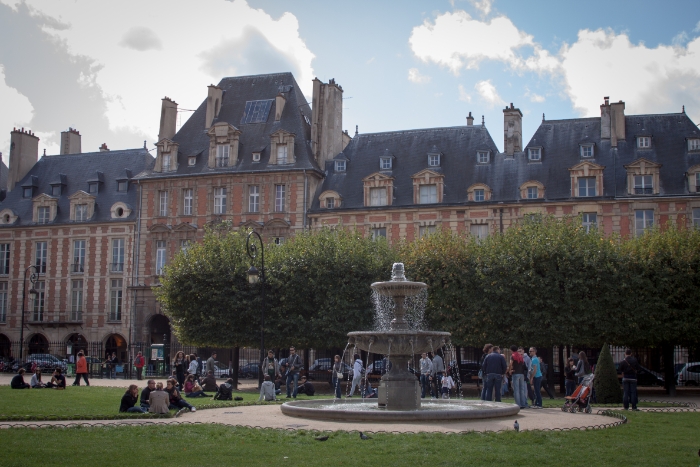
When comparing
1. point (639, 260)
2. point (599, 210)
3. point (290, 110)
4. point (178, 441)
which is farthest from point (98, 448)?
point (290, 110)

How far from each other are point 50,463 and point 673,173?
36.4 meters

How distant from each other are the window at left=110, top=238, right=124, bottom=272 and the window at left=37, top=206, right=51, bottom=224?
5510 millimetres

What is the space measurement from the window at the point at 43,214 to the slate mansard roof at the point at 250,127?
26.4 feet

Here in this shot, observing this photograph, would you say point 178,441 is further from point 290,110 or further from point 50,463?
point 290,110

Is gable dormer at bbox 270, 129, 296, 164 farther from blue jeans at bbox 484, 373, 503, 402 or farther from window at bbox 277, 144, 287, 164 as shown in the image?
blue jeans at bbox 484, 373, 503, 402

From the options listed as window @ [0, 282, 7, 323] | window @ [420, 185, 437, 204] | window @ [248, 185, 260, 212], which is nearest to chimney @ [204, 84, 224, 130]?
window @ [248, 185, 260, 212]

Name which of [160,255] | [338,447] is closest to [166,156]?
[160,255]

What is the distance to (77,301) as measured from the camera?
166ft

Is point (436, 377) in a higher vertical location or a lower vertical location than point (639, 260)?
lower

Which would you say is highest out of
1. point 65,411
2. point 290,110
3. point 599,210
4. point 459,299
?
point 290,110

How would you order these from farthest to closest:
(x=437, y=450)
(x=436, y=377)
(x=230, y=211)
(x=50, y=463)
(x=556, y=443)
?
(x=230, y=211), (x=436, y=377), (x=556, y=443), (x=437, y=450), (x=50, y=463)

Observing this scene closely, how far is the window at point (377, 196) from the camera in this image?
44219 millimetres

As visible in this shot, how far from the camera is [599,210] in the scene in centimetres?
4078

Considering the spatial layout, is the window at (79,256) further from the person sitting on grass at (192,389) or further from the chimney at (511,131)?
the person sitting on grass at (192,389)
